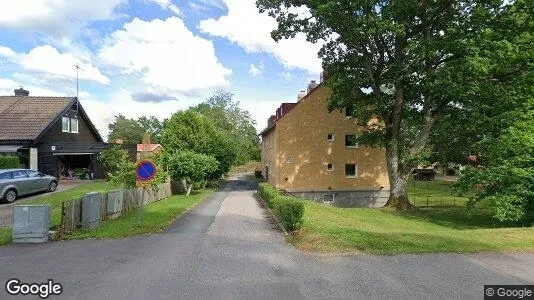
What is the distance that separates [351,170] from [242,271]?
29321 mm

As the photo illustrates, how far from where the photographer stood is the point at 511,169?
53.9ft

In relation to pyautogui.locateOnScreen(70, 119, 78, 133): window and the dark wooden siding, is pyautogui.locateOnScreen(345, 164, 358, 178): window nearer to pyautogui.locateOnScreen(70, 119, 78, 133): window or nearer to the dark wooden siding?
the dark wooden siding

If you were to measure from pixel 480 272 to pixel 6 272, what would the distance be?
923 centimetres

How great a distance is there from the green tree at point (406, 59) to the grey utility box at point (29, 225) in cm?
1547

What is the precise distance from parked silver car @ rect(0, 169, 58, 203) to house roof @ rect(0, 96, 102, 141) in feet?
28.4

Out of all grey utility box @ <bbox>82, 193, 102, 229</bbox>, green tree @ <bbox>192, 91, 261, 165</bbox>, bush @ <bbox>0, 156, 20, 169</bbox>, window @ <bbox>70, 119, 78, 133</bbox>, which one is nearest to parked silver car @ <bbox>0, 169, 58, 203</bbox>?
bush @ <bbox>0, 156, 20, 169</bbox>

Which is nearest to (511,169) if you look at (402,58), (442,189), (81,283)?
(402,58)

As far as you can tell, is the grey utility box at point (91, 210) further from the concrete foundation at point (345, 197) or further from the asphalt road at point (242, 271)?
the concrete foundation at point (345, 197)

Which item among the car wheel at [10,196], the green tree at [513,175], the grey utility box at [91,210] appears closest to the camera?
the grey utility box at [91,210]

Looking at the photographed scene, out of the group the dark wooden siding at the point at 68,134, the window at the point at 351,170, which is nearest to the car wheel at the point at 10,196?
the dark wooden siding at the point at 68,134

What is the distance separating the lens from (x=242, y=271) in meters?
8.02

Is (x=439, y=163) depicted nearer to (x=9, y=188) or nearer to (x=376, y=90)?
(x=376, y=90)

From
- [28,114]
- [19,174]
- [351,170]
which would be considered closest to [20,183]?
[19,174]

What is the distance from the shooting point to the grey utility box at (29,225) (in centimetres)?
1124
